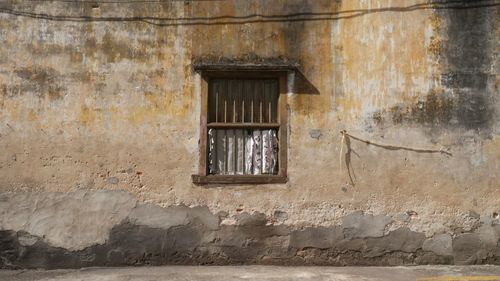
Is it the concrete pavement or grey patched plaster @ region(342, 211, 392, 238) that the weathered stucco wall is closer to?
grey patched plaster @ region(342, 211, 392, 238)

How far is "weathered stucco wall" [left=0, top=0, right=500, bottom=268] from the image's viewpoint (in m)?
7.30

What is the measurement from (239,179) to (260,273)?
1288 mm

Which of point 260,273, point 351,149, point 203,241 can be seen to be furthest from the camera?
point 351,149

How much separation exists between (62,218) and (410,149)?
4.76 m

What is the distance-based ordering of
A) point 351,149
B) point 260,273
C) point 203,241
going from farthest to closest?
1. point 351,149
2. point 203,241
3. point 260,273

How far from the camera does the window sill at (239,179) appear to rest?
24.1 feet

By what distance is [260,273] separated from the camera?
6852mm

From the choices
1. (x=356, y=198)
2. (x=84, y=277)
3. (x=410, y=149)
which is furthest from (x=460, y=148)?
(x=84, y=277)

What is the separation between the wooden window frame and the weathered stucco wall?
9 centimetres

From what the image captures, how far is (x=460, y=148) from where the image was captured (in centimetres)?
738

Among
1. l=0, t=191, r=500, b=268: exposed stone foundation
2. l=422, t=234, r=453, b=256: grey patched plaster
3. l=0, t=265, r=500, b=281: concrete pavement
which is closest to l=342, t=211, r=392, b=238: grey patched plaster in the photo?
l=0, t=191, r=500, b=268: exposed stone foundation

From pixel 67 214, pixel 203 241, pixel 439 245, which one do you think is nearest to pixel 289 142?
pixel 203 241

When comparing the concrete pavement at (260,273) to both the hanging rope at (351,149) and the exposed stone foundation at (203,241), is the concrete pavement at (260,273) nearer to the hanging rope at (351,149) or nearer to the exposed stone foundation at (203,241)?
the exposed stone foundation at (203,241)

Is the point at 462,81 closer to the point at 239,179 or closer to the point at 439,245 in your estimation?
the point at 439,245
